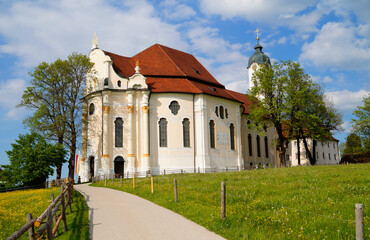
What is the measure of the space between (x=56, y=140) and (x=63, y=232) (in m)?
28.1

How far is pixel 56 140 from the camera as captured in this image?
37.3m

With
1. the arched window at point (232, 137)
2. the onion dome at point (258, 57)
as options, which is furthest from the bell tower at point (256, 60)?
the arched window at point (232, 137)

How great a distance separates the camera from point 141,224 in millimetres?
11555

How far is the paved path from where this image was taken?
9.92m

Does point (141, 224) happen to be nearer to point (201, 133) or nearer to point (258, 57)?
point (201, 133)

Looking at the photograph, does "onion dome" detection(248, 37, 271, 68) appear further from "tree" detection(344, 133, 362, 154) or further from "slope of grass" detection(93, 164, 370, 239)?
"slope of grass" detection(93, 164, 370, 239)

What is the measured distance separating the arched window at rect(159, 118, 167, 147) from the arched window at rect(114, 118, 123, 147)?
14.8ft

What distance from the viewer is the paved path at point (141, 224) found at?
32.6 feet

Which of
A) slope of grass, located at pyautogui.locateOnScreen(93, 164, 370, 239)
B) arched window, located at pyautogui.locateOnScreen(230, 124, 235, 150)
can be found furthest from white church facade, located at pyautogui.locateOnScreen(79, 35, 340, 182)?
slope of grass, located at pyautogui.locateOnScreen(93, 164, 370, 239)

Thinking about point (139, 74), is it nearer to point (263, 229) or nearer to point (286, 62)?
point (286, 62)

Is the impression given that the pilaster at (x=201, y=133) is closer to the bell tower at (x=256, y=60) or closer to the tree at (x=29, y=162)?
the tree at (x=29, y=162)

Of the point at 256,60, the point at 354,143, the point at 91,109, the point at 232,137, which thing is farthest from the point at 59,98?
the point at 354,143

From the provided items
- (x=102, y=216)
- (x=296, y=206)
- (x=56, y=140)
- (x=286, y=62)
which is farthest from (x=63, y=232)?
(x=286, y=62)

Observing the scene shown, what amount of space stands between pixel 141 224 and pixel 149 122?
29.1 m
